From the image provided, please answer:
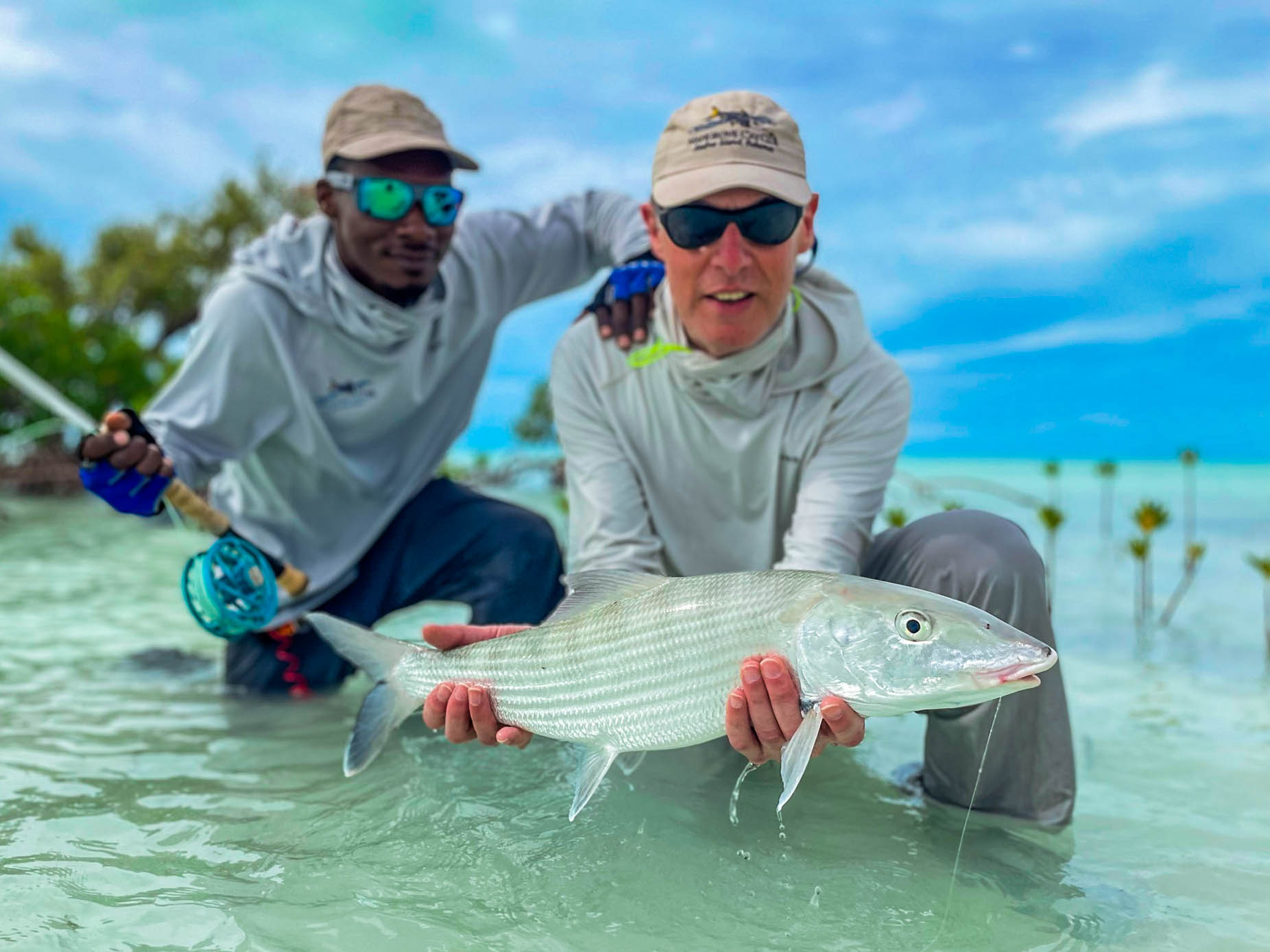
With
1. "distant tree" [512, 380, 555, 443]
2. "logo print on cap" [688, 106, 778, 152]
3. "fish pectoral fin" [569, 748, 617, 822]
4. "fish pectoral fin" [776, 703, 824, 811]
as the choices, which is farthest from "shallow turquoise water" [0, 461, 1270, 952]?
"distant tree" [512, 380, 555, 443]

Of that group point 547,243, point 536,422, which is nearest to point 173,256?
point 536,422

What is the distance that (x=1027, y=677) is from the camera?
2.19 m

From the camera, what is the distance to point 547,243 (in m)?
5.22

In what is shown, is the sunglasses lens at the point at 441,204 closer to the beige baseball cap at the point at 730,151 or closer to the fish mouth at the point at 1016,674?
the beige baseball cap at the point at 730,151

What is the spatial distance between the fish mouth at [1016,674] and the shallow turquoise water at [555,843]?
0.73 meters

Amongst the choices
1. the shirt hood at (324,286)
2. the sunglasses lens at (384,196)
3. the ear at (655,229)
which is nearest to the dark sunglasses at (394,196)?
the sunglasses lens at (384,196)

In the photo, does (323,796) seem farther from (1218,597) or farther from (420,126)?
(1218,597)

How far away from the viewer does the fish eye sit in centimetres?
227

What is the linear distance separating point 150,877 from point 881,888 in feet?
6.40

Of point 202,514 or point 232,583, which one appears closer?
point 202,514

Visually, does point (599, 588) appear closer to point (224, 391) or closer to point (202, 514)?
point (202, 514)

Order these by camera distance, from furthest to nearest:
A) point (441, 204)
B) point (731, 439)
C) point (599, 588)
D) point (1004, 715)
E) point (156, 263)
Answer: point (156, 263)
point (441, 204)
point (731, 439)
point (1004, 715)
point (599, 588)

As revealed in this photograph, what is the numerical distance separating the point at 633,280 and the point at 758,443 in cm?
82

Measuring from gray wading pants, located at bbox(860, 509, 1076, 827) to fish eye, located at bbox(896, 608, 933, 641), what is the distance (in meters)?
0.85
